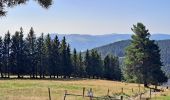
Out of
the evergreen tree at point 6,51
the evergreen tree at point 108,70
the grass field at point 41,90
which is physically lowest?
the grass field at point 41,90

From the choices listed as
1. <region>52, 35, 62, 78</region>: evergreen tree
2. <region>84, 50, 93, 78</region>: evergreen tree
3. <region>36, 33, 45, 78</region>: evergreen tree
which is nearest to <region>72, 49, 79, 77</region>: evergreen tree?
<region>84, 50, 93, 78</region>: evergreen tree

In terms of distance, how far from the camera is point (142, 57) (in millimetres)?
87750

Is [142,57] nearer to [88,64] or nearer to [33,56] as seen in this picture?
[33,56]

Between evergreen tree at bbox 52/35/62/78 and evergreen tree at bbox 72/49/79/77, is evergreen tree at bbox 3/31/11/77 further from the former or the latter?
evergreen tree at bbox 72/49/79/77

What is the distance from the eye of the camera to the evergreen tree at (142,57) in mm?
89125

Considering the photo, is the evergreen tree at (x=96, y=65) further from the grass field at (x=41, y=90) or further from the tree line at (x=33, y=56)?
the grass field at (x=41, y=90)

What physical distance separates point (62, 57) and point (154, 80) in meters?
48.2

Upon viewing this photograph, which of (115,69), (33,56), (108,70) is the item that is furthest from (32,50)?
(115,69)

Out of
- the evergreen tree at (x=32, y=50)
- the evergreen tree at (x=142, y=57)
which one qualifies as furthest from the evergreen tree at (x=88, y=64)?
the evergreen tree at (x=142, y=57)

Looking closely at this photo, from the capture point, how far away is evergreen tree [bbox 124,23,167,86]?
292 ft

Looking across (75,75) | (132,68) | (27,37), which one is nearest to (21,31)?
(27,37)

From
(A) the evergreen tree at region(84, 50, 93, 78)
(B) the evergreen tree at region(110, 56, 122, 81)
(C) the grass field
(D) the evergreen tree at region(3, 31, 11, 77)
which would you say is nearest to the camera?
(C) the grass field

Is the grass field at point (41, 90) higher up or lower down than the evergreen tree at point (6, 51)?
lower down

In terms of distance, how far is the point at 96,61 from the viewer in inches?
6009
